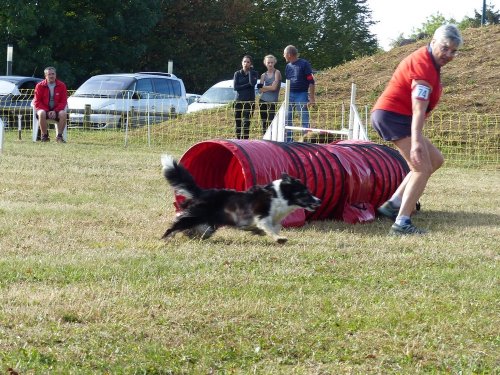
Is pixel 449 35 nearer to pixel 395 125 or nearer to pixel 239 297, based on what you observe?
pixel 395 125

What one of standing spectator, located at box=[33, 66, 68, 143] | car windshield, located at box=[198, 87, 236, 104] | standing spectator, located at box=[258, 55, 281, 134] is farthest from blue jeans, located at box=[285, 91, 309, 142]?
car windshield, located at box=[198, 87, 236, 104]

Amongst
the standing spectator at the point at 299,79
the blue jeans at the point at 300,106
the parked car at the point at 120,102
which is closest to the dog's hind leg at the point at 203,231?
the standing spectator at the point at 299,79

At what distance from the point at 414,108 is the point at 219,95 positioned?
52.3 feet

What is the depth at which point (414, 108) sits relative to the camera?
6566 millimetres

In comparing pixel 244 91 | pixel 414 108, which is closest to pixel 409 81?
pixel 414 108

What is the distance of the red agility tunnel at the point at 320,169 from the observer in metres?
7.29

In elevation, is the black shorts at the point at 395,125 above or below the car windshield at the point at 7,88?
below

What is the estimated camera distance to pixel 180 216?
629cm

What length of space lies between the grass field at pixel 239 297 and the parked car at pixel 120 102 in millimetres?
11511

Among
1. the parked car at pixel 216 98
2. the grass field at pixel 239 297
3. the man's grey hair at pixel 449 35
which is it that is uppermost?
the man's grey hair at pixel 449 35

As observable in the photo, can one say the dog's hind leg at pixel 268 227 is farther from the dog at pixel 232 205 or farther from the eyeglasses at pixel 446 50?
the eyeglasses at pixel 446 50

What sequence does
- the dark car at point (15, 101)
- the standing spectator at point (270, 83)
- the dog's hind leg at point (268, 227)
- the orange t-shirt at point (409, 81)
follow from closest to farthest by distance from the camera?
the dog's hind leg at point (268, 227) → the orange t-shirt at point (409, 81) → the standing spectator at point (270, 83) → the dark car at point (15, 101)

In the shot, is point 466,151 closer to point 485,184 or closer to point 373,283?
point 485,184

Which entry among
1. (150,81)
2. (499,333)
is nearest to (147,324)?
(499,333)
